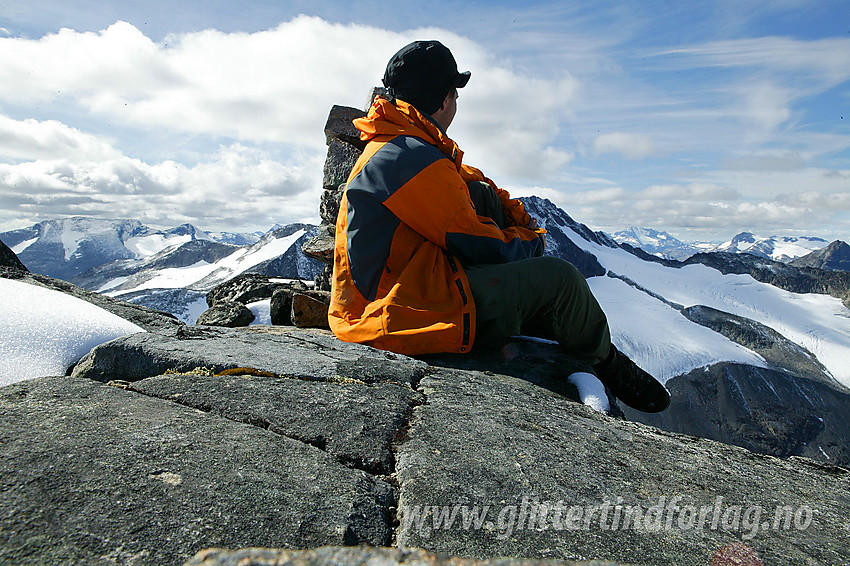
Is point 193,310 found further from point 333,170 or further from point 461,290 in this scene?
Answer: point 461,290

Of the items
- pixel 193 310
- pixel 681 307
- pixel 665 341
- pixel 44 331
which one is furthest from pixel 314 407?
pixel 681 307

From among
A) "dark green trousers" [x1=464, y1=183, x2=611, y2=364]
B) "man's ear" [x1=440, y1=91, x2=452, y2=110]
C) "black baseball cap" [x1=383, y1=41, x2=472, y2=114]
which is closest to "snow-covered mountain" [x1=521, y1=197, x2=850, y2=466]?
"dark green trousers" [x1=464, y1=183, x2=611, y2=364]

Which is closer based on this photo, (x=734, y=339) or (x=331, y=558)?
(x=331, y=558)

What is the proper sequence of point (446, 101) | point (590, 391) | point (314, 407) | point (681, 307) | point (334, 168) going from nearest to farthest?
1. point (314, 407)
2. point (590, 391)
3. point (446, 101)
4. point (334, 168)
5. point (681, 307)

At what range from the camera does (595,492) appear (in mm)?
2246

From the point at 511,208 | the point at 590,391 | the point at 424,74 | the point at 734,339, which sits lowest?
the point at 734,339

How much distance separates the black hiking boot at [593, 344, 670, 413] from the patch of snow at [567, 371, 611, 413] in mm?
826

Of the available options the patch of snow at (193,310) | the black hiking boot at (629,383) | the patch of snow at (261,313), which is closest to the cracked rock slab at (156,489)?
the black hiking boot at (629,383)

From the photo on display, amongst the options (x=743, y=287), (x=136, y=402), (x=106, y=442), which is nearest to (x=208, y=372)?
(x=136, y=402)

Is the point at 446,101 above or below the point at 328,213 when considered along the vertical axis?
above

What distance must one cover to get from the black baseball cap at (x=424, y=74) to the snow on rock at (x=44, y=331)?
11.5 feet

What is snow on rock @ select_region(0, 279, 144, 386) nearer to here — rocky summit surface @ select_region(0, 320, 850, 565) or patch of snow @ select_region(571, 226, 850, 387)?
rocky summit surface @ select_region(0, 320, 850, 565)

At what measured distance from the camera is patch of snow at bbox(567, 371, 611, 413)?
3832mm

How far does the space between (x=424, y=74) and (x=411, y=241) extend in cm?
193
